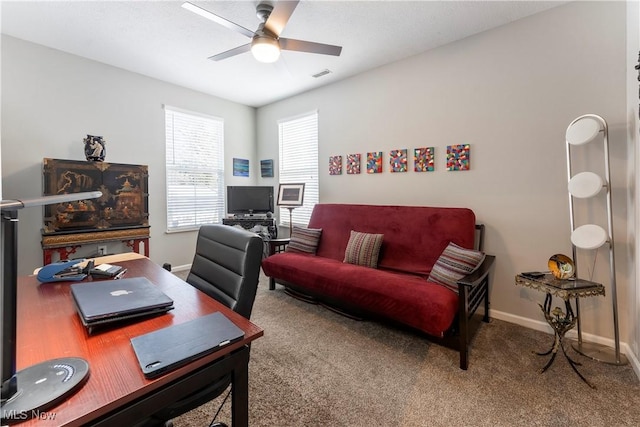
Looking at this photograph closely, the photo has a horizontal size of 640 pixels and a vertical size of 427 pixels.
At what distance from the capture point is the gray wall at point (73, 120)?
286cm

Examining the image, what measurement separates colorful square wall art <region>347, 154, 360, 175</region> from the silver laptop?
2.86 m

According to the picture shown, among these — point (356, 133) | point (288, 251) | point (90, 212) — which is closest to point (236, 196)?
point (288, 251)

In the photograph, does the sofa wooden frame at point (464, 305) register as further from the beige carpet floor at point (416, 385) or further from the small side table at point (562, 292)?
the small side table at point (562, 292)

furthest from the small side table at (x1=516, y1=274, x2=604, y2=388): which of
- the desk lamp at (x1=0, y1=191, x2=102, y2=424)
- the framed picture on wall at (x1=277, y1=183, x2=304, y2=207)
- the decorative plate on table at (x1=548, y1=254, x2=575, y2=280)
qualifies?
the framed picture on wall at (x1=277, y1=183, x2=304, y2=207)

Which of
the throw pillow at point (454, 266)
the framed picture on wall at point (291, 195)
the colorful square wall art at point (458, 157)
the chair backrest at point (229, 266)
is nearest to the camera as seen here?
the chair backrest at point (229, 266)

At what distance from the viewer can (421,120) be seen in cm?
308

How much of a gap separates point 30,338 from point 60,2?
2.86 meters

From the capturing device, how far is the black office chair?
1086mm

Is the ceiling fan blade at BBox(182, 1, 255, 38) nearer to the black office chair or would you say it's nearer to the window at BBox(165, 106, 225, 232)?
the black office chair

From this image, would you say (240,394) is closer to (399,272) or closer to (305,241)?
(399,272)

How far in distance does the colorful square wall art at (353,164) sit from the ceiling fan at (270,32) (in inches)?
59.5

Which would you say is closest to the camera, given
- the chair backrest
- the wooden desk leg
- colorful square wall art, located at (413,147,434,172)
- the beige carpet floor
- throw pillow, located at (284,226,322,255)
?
the wooden desk leg

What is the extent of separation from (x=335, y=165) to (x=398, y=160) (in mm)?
941

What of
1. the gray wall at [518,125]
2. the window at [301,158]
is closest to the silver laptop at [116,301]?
the gray wall at [518,125]
